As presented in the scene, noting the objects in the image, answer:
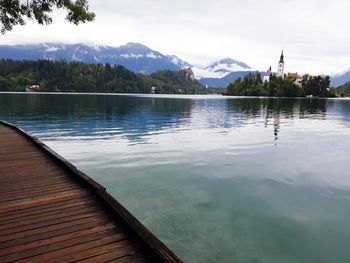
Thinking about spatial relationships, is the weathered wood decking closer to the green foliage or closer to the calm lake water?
the calm lake water

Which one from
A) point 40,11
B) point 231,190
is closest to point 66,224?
point 231,190

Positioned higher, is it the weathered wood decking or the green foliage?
the green foliage

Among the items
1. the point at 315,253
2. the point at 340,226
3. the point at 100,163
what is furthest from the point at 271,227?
the point at 100,163

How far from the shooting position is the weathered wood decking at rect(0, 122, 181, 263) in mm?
7004

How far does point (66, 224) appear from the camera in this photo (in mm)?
8539

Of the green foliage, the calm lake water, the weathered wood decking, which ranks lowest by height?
the calm lake water

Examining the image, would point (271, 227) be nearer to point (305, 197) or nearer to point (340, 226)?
point (340, 226)

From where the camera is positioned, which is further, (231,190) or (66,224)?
(231,190)

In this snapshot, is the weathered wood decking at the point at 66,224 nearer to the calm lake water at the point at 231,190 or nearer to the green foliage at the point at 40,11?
the calm lake water at the point at 231,190

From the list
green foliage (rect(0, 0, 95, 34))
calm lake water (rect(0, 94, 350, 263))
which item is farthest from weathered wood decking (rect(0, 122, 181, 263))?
green foliage (rect(0, 0, 95, 34))

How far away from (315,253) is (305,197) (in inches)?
220

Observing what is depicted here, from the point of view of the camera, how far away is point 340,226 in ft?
40.7

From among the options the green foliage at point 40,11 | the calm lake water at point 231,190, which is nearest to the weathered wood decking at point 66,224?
the calm lake water at point 231,190

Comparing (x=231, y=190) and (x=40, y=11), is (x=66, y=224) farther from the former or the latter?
(x=40, y=11)
